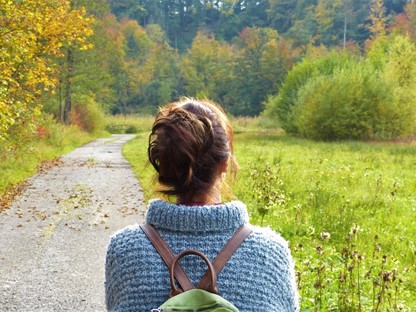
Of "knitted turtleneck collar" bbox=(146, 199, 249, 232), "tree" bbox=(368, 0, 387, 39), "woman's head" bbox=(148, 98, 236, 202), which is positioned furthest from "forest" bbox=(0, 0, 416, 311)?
"knitted turtleneck collar" bbox=(146, 199, 249, 232)

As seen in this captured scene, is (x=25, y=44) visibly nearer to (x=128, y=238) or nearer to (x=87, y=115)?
(x=128, y=238)

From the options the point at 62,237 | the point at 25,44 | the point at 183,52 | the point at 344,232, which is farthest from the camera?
the point at 183,52

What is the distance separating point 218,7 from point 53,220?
420 ft

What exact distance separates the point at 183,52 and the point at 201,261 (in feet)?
397

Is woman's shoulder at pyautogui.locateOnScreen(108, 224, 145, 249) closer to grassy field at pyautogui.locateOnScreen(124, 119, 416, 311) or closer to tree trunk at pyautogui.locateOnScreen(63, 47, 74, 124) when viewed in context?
grassy field at pyautogui.locateOnScreen(124, 119, 416, 311)

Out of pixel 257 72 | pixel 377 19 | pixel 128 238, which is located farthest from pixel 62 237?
pixel 377 19

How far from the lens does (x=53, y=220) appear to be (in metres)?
9.02

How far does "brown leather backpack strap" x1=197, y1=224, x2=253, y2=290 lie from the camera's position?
1.79 meters

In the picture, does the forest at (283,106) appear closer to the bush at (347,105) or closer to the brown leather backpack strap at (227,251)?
the bush at (347,105)

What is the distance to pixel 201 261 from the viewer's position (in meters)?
1.88

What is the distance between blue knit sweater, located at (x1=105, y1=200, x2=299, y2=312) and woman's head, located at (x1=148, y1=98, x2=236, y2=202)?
0.09 m

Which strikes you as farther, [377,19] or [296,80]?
[377,19]

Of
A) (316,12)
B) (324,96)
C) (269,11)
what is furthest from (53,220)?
(269,11)

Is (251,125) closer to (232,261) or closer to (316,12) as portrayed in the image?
(316,12)
